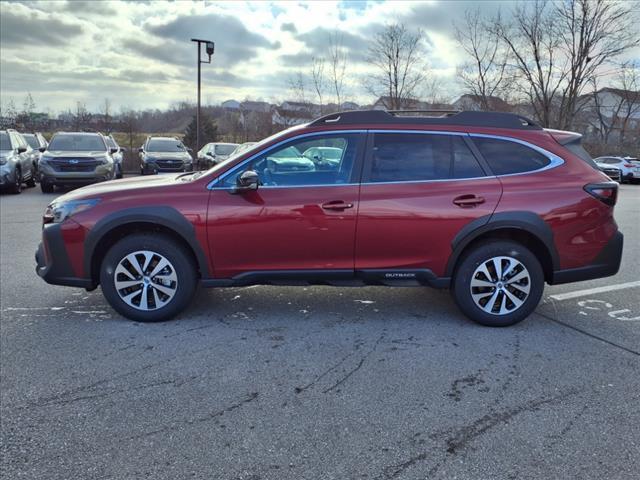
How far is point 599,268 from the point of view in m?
4.32

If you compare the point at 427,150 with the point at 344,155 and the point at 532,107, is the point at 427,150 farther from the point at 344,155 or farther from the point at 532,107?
the point at 532,107

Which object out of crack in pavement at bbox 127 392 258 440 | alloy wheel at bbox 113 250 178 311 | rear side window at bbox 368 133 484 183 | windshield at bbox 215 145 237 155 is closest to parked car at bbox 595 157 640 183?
windshield at bbox 215 145 237 155

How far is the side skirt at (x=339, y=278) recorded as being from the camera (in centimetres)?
422

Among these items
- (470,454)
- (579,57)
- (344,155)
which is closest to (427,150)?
(344,155)

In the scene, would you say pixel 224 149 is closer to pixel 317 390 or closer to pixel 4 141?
pixel 4 141

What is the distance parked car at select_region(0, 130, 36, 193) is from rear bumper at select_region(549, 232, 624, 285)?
1403 centimetres

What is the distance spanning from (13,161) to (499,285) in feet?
46.2

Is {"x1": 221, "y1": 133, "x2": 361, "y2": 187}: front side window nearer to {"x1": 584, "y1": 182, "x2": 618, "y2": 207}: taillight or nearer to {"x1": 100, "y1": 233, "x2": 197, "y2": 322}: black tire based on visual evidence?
{"x1": 100, "y1": 233, "x2": 197, "y2": 322}: black tire

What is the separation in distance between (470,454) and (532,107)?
37.8m

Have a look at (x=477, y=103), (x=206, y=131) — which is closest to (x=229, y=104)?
(x=206, y=131)

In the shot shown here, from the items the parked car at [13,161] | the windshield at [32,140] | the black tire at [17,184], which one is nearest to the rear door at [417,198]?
the parked car at [13,161]

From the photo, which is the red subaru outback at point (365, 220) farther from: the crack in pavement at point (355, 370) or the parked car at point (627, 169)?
the parked car at point (627, 169)

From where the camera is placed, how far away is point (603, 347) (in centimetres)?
390

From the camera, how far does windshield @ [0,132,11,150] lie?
13688 millimetres
